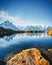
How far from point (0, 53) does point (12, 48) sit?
35 centimetres

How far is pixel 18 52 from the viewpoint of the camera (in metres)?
4.16

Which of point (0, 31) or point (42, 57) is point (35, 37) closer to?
point (42, 57)

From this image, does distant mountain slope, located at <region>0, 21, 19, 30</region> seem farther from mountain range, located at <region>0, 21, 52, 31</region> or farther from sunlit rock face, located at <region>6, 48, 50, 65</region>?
sunlit rock face, located at <region>6, 48, 50, 65</region>

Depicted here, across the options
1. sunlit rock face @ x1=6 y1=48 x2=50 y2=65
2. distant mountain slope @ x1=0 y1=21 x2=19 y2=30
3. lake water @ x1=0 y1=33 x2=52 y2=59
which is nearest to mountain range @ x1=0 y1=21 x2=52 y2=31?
distant mountain slope @ x1=0 y1=21 x2=19 y2=30

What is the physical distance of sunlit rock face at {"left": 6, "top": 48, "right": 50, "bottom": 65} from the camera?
4031 mm

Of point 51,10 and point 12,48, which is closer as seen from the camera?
point 12,48

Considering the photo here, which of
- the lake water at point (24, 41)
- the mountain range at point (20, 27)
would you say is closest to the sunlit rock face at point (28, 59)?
the lake water at point (24, 41)

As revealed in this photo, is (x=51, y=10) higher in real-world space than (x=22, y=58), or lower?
higher

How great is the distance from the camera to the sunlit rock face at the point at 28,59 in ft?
13.2

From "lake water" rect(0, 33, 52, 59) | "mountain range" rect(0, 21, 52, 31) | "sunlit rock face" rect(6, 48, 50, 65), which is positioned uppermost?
"mountain range" rect(0, 21, 52, 31)

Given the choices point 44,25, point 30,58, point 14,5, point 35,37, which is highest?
point 14,5

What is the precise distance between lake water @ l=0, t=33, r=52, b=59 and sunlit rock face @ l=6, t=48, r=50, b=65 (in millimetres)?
186

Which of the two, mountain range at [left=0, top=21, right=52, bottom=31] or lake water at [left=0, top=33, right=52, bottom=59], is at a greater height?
mountain range at [left=0, top=21, right=52, bottom=31]

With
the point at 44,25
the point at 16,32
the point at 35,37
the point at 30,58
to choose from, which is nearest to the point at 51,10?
the point at 44,25
